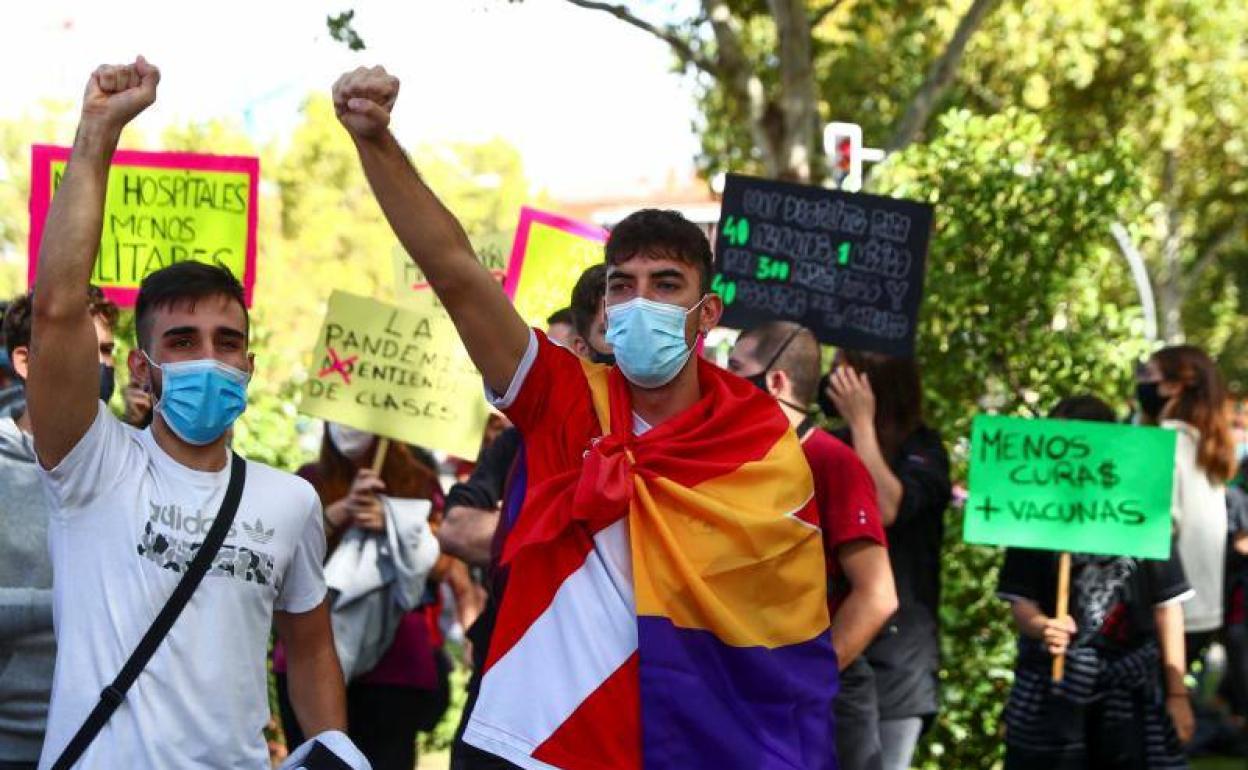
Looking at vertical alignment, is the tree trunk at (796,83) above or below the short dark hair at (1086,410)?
above

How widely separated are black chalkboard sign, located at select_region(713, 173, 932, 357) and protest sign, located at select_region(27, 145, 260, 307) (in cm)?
187

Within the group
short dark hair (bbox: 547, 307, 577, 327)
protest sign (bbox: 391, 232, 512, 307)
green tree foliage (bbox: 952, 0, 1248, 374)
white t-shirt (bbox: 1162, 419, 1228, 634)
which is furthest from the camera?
green tree foliage (bbox: 952, 0, 1248, 374)

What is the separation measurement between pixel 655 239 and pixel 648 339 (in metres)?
0.23

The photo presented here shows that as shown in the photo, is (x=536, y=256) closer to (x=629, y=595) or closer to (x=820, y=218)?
(x=820, y=218)

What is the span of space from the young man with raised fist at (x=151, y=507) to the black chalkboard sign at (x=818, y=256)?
387 centimetres

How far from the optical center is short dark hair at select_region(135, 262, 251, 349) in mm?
3816

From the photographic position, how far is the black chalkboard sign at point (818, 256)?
24.3 feet

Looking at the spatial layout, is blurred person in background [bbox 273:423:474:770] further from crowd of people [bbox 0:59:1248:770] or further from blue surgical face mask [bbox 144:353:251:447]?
blue surgical face mask [bbox 144:353:251:447]

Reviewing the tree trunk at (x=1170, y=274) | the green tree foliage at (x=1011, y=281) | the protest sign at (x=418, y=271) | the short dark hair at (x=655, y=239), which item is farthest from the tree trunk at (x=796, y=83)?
the tree trunk at (x=1170, y=274)

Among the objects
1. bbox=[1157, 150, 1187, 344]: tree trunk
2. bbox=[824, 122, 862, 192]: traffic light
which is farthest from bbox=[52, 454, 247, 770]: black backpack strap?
bbox=[1157, 150, 1187, 344]: tree trunk

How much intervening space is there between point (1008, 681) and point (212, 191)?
13.4 ft

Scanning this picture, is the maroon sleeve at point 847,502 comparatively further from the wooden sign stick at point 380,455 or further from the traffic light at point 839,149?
the traffic light at point 839,149

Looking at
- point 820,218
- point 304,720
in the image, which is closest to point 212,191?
point 820,218

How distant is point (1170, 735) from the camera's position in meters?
6.47
